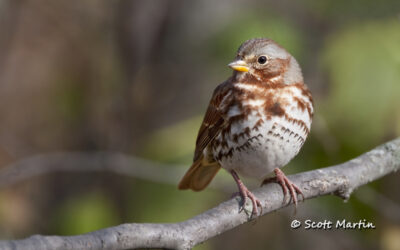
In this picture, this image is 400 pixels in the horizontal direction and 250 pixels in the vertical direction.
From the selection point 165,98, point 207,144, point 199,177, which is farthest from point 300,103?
point 165,98

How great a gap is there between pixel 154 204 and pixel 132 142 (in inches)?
47.0

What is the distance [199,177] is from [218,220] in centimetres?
144

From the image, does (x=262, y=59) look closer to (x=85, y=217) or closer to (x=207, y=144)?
(x=207, y=144)

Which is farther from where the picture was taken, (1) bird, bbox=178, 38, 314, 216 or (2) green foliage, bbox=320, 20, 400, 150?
(2) green foliage, bbox=320, 20, 400, 150

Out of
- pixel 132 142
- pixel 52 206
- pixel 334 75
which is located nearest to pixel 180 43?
pixel 132 142

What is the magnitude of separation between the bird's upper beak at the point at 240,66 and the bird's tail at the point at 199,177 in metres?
0.85

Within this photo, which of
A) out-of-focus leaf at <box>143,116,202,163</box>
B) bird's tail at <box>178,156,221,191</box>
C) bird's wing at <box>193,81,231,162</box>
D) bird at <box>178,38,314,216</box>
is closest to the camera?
bird at <box>178,38,314,216</box>

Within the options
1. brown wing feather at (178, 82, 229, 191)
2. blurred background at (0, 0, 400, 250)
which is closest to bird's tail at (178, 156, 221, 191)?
brown wing feather at (178, 82, 229, 191)

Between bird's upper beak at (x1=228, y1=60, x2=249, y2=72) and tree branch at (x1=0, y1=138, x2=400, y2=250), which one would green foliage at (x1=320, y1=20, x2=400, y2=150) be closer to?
tree branch at (x1=0, y1=138, x2=400, y2=250)

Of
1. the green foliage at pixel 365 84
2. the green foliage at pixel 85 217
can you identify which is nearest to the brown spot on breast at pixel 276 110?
the green foliage at pixel 365 84

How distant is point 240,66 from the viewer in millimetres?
3564

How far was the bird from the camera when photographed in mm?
3486

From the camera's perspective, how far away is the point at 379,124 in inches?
142

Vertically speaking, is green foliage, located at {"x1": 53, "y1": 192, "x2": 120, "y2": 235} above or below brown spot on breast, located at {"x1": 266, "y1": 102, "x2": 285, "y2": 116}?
below
